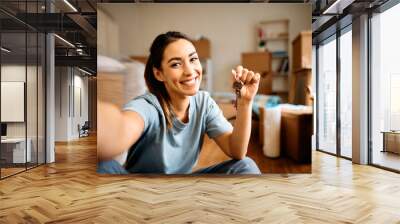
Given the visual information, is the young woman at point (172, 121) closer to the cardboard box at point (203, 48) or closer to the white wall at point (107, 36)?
the cardboard box at point (203, 48)

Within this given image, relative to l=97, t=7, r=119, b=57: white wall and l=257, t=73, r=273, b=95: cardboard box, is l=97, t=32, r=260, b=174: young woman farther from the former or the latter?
l=97, t=7, r=119, b=57: white wall

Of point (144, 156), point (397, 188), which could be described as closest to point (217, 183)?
point (144, 156)

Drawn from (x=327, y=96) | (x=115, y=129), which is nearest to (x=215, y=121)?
(x=115, y=129)

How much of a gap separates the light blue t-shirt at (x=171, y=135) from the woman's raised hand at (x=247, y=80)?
0.39 meters

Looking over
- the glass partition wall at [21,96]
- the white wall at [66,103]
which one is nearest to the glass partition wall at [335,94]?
the white wall at [66,103]

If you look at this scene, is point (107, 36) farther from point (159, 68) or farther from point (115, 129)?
point (115, 129)

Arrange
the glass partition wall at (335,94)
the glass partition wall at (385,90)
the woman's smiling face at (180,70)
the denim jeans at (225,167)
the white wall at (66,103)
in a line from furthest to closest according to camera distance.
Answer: the glass partition wall at (335,94)
the white wall at (66,103)
the glass partition wall at (385,90)
the denim jeans at (225,167)
the woman's smiling face at (180,70)

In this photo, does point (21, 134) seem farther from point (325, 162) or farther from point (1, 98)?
point (325, 162)

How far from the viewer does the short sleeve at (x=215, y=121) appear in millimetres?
4914

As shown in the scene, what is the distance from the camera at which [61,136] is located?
6.86 m

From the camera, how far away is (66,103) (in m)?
6.86

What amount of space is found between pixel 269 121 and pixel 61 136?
3.78 metres

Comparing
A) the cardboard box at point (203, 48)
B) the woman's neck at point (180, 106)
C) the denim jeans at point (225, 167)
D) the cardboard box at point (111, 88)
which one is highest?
the cardboard box at point (203, 48)

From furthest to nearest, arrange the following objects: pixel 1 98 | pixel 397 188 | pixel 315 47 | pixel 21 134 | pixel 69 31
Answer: pixel 315 47 → pixel 69 31 → pixel 21 134 → pixel 1 98 → pixel 397 188
